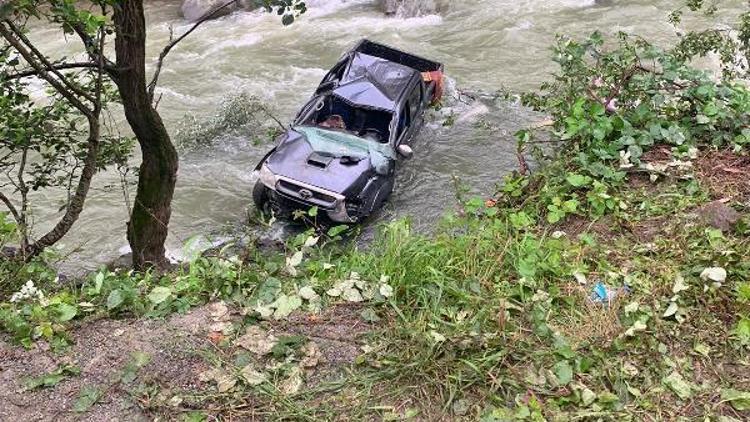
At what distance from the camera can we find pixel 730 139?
5.06 metres

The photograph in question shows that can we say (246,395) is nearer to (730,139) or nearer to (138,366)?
(138,366)

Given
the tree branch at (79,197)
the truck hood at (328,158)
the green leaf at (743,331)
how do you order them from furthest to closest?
the truck hood at (328,158), the tree branch at (79,197), the green leaf at (743,331)

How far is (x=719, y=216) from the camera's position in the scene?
4133 millimetres

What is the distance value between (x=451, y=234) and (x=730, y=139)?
242 centimetres

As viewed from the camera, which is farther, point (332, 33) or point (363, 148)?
point (332, 33)

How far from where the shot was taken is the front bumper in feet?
24.9

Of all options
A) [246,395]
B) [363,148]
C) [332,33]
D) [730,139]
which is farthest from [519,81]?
[246,395]

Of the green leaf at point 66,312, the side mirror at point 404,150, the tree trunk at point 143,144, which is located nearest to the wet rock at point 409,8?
the side mirror at point 404,150

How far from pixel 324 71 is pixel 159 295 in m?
10.6

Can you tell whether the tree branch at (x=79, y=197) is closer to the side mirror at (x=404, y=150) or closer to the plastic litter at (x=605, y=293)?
the side mirror at (x=404, y=150)

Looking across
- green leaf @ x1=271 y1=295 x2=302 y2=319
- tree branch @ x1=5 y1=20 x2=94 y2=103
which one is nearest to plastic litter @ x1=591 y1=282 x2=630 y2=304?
green leaf @ x1=271 y1=295 x2=302 y2=319

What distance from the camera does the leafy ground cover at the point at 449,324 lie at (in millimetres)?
3082

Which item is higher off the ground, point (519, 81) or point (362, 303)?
point (362, 303)

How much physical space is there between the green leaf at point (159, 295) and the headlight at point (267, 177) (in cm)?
399
